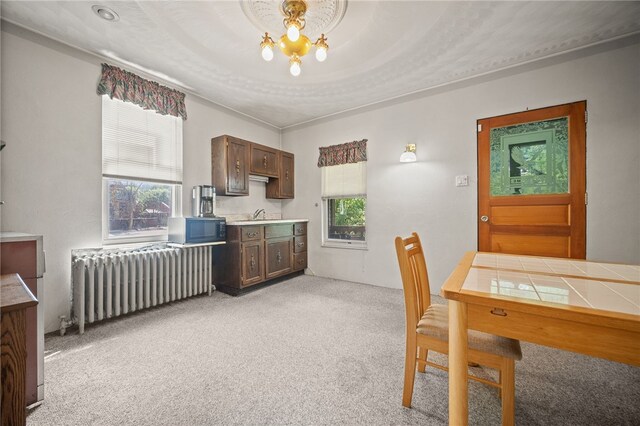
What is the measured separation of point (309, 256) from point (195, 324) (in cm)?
238

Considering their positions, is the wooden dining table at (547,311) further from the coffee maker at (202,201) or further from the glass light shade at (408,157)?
the coffee maker at (202,201)

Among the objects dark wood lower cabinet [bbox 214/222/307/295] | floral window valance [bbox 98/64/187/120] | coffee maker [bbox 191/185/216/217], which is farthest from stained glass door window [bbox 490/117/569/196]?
floral window valance [bbox 98/64/187/120]

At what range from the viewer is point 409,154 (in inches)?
134

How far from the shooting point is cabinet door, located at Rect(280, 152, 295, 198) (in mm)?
4527

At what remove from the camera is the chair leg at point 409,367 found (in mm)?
1393

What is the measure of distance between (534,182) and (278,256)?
345 cm

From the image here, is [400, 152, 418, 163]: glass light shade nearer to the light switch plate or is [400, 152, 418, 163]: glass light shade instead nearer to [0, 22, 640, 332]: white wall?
[0, 22, 640, 332]: white wall

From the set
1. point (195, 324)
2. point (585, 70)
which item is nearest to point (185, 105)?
point (195, 324)

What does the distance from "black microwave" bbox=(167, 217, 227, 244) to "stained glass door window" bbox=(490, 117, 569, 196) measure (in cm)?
350

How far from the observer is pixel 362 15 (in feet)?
6.97

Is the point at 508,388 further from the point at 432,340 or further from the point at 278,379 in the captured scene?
the point at 278,379

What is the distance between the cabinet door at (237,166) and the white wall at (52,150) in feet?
4.63

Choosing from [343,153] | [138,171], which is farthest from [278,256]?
[138,171]

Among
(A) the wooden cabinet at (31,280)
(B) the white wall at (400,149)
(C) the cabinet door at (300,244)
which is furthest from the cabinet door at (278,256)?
(A) the wooden cabinet at (31,280)
